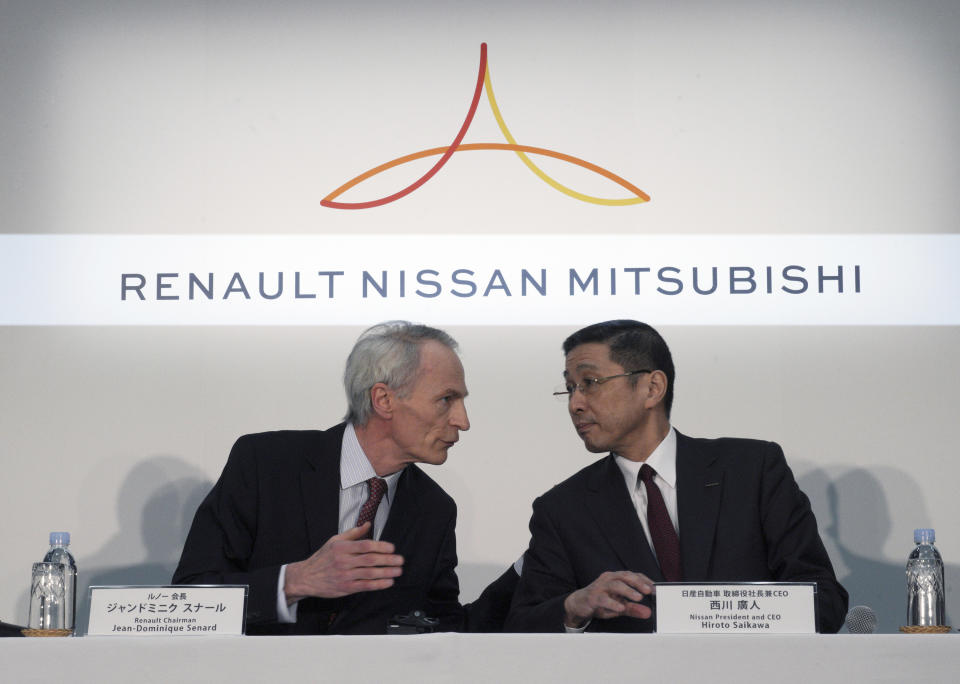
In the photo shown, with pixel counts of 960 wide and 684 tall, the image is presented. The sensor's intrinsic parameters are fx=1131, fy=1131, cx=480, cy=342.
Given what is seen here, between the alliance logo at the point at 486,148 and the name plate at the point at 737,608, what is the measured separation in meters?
1.90

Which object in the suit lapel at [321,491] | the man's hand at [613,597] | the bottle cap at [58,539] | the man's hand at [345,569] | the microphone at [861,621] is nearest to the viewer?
the man's hand at [613,597]

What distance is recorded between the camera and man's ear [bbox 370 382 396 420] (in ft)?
9.06

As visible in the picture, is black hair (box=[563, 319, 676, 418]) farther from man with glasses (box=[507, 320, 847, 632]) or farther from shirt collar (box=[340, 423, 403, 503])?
shirt collar (box=[340, 423, 403, 503])

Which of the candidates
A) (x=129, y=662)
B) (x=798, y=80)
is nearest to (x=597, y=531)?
(x=129, y=662)

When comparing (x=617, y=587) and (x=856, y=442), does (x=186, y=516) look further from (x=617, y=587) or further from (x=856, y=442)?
(x=856, y=442)

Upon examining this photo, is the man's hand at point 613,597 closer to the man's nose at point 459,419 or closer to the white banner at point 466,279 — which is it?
the man's nose at point 459,419

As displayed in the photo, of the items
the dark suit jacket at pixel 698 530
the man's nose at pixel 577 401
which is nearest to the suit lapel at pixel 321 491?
the dark suit jacket at pixel 698 530

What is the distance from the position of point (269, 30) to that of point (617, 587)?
2306 mm

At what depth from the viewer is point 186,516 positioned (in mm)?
3469

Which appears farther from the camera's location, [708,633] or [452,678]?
[708,633]

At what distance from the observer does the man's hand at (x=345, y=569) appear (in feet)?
7.32

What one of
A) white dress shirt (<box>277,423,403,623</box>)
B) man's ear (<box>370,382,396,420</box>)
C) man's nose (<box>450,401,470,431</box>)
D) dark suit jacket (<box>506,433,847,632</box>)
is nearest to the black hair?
dark suit jacket (<box>506,433,847,632</box>)

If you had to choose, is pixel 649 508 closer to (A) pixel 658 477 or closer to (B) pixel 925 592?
(A) pixel 658 477

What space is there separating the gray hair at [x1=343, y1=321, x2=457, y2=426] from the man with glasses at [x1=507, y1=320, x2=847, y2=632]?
389 mm
